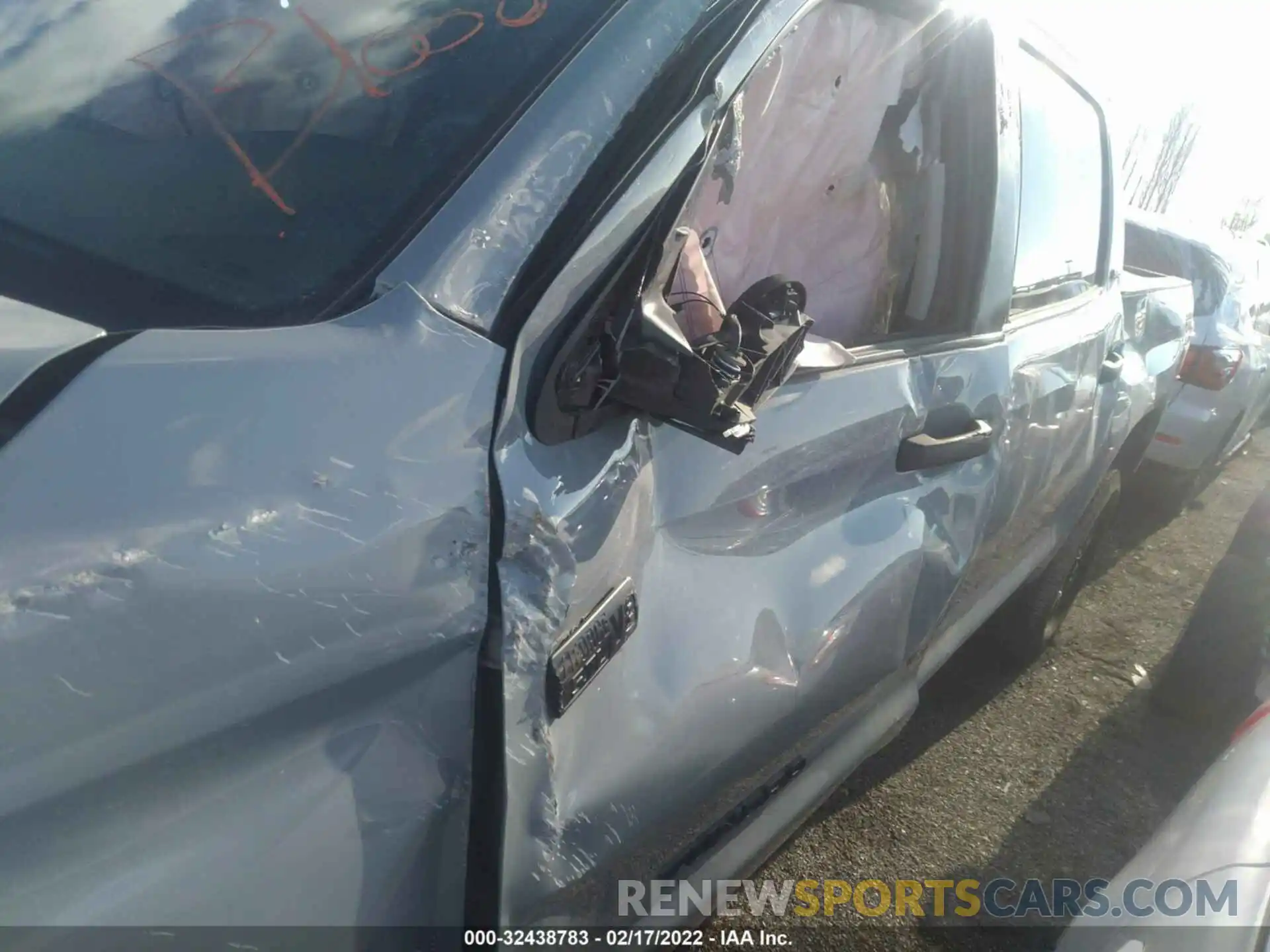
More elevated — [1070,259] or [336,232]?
[336,232]

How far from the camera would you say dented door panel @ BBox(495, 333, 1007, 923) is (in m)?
1.06

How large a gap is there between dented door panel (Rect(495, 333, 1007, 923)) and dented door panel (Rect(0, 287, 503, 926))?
8cm

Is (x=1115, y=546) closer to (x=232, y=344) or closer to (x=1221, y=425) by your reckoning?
(x=1221, y=425)

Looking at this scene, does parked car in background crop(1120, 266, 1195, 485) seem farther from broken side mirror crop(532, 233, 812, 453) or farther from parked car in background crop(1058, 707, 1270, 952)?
broken side mirror crop(532, 233, 812, 453)

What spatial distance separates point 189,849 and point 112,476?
309 millimetres

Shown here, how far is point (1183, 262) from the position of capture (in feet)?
19.5

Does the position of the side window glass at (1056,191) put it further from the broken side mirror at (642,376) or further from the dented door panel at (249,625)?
the dented door panel at (249,625)

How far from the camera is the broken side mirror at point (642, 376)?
1.09 m

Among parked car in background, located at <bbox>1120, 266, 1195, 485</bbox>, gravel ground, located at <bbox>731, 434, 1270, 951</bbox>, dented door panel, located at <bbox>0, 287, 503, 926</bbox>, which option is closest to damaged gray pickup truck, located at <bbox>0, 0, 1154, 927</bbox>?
dented door panel, located at <bbox>0, 287, 503, 926</bbox>

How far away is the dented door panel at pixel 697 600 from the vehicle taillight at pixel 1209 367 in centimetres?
400

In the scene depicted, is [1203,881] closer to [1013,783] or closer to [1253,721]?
[1253,721]

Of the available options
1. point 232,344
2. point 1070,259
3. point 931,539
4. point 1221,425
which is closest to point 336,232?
point 232,344

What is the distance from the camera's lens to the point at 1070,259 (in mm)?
2891

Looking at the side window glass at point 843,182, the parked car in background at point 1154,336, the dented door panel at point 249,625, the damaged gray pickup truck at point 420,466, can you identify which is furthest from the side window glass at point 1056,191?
the dented door panel at point 249,625
